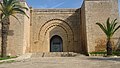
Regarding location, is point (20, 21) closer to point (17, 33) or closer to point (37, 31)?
point (17, 33)

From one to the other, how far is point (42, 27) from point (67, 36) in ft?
10.9

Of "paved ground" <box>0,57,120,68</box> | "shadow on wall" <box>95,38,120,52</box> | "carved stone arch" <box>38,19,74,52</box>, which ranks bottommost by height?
"paved ground" <box>0,57,120,68</box>

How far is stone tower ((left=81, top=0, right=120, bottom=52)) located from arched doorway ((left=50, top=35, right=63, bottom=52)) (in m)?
5.71

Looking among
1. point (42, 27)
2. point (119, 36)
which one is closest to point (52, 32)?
point (42, 27)

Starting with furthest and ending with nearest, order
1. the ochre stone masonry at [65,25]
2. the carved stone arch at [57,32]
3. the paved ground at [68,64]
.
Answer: the carved stone arch at [57,32] < the ochre stone masonry at [65,25] < the paved ground at [68,64]

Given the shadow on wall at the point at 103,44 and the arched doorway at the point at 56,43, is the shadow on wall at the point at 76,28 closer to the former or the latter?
the arched doorway at the point at 56,43

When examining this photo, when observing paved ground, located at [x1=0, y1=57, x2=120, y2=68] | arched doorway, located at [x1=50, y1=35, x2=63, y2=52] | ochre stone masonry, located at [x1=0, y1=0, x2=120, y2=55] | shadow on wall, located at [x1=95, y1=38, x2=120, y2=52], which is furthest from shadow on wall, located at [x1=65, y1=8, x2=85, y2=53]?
paved ground, located at [x1=0, y1=57, x2=120, y2=68]

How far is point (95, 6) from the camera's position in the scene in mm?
23953

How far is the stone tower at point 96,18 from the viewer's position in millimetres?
23141

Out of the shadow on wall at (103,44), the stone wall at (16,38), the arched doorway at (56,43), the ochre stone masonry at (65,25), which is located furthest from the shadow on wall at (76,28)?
the stone wall at (16,38)

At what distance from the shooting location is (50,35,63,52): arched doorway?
28.9 m

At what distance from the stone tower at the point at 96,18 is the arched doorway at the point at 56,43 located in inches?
225

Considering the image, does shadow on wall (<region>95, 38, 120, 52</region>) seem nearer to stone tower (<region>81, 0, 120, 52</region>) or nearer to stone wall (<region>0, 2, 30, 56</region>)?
stone tower (<region>81, 0, 120, 52</region>)

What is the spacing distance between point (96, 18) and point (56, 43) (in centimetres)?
771
